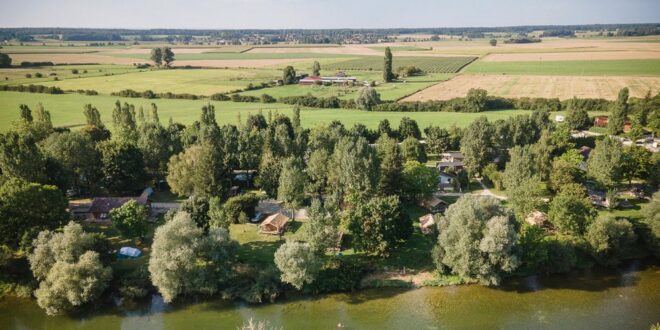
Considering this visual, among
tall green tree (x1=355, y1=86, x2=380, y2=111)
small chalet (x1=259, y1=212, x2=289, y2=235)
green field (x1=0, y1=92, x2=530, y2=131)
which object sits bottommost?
small chalet (x1=259, y1=212, x2=289, y2=235)

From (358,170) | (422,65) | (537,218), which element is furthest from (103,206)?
(422,65)

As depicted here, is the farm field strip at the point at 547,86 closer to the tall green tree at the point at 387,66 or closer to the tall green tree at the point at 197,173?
the tall green tree at the point at 387,66

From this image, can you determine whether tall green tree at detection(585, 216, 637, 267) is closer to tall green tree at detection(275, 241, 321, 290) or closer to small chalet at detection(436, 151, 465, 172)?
small chalet at detection(436, 151, 465, 172)

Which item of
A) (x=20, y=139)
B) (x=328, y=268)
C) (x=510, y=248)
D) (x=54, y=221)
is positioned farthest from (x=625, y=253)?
(x=20, y=139)

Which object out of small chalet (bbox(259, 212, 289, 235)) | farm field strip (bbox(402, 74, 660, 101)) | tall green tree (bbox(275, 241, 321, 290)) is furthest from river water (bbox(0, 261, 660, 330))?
farm field strip (bbox(402, 74, 660, 101))

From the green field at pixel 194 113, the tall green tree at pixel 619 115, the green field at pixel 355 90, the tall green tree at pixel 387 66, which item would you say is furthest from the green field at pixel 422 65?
the tall green tree at pixel 619 115
